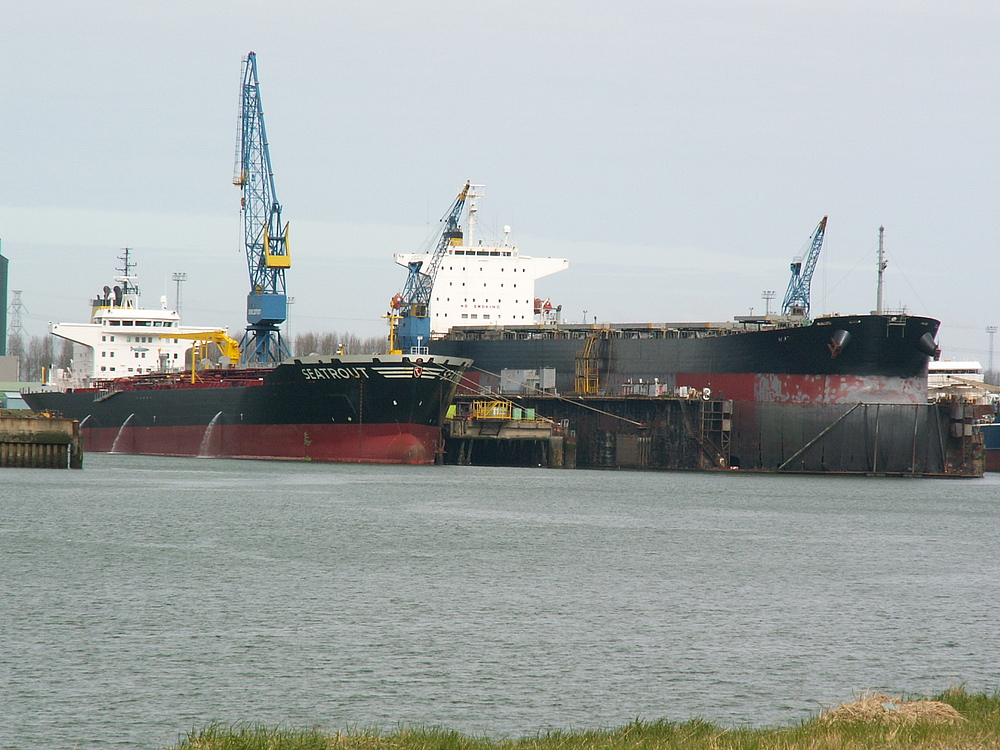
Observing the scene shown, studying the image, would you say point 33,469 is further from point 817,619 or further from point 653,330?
point 817,619

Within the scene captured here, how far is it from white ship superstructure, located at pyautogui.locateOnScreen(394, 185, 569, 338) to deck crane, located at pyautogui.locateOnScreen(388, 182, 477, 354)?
1.21 ft

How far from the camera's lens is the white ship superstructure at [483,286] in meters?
59.5

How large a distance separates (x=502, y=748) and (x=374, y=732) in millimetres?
1220

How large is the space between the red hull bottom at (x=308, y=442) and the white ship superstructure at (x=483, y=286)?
14.4m

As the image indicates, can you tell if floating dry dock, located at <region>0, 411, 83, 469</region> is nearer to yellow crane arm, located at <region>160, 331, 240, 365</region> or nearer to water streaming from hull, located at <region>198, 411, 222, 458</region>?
water streaming from hull, located at <region>198, 411, 222, 458</region>

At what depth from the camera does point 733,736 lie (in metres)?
9.28

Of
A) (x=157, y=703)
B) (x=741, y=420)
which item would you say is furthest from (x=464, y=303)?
(x=157, y=703)

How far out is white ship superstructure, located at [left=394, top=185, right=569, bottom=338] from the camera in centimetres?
5950

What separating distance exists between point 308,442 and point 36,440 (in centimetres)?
1009

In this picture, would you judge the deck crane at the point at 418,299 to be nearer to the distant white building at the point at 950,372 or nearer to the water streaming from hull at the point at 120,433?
the water streaming from hull at the point at 120,433

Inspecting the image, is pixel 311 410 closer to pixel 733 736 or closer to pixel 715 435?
pixel 715 435

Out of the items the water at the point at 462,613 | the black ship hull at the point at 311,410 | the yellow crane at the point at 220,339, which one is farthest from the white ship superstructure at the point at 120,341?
the water at the point at 462,613

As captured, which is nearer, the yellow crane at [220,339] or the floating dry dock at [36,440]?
the floating dry dock at [36,440]

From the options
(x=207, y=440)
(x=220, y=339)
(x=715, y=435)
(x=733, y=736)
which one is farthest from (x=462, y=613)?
(x=220, y=339)
